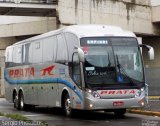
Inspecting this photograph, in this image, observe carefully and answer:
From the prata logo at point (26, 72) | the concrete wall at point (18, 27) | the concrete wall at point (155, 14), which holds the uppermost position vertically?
the concrete wall at point (155, 14)

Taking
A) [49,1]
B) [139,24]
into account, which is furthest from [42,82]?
[139,24]

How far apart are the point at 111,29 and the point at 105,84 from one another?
95.6 inches

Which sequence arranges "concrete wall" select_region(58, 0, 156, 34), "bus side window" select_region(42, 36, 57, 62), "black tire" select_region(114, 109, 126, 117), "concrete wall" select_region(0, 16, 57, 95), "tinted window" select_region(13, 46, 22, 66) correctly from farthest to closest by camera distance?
"concrete wall" select_region(0, 16, 57, 95) < "concrete wall" select_region(58, 0, 156, 34) < "tinted window" select_region(13, 46, 22, 66) < "bus side window" select_region(42, 36, 57, 62) < "black tire" select_region(114, 109, 126, 117)

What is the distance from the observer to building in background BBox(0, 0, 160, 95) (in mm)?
39719

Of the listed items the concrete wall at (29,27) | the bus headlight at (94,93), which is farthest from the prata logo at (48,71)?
the concrete wall at (29,27)

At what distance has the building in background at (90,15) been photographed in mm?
39719

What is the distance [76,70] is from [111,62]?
1310mm

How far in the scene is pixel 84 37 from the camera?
17969mm

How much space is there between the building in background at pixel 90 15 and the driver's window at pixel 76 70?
18030mm

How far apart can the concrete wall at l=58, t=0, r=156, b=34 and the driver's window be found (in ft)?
70.7

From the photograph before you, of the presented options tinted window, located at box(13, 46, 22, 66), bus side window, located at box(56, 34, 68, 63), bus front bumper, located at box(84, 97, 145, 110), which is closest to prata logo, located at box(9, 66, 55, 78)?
tinted window, located at box(13, 46, 22, 66)

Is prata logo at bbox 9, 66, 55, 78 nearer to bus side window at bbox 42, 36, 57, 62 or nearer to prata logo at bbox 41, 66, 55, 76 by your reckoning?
prata logo at bbox 41, 66, 55, 76

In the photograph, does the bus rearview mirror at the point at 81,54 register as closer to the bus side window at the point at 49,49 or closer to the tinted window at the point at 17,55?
the bus side window at the point at 49,49

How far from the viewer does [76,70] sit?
18.0m
